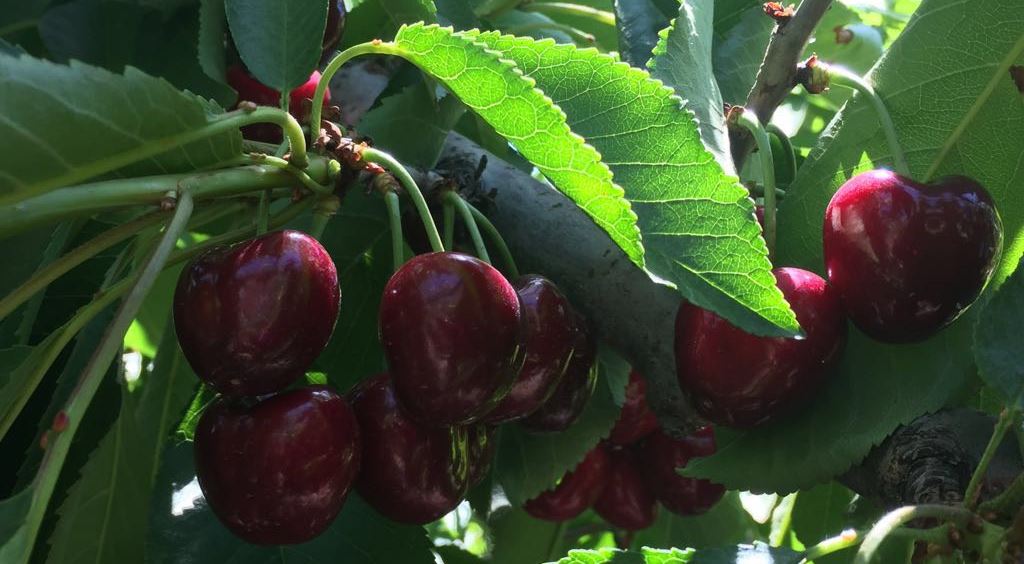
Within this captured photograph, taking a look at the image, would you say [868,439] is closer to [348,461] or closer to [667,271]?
[667,271]

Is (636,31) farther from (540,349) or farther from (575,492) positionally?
(575,492)

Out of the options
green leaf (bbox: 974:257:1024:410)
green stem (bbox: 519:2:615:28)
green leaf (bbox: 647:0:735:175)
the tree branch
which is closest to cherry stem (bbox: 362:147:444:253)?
green leaf (bbox: 647:0:735:175)

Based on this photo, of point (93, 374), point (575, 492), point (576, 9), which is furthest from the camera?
point (576, 9)

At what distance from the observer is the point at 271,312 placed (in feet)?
2.79

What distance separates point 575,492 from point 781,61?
2.56ft

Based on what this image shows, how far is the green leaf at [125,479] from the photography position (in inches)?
43.0

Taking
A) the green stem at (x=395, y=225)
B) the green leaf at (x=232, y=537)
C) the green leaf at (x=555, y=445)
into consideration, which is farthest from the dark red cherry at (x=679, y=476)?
the green stem at (x=395, y=225)

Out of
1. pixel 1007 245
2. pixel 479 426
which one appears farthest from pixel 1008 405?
pixel 479 426

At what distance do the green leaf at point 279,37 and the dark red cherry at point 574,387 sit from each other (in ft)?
1.20

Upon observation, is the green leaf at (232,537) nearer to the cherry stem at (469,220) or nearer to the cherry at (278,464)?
the cherry at (278,464)

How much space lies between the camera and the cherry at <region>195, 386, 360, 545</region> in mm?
874

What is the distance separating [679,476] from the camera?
1565 millimetres

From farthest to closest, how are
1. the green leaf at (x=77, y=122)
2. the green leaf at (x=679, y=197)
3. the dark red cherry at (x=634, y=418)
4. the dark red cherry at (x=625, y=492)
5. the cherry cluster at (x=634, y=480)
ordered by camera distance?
the dark red cherry at (x=625, y=492)
the cherry cluster at (x=634, y=480)
the dark red cherry at (x=634, y=418)
the green leaf at (x=679, y=197)
the green leaf at (x=77, y=122)

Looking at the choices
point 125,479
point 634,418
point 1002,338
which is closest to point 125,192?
point 125,479
